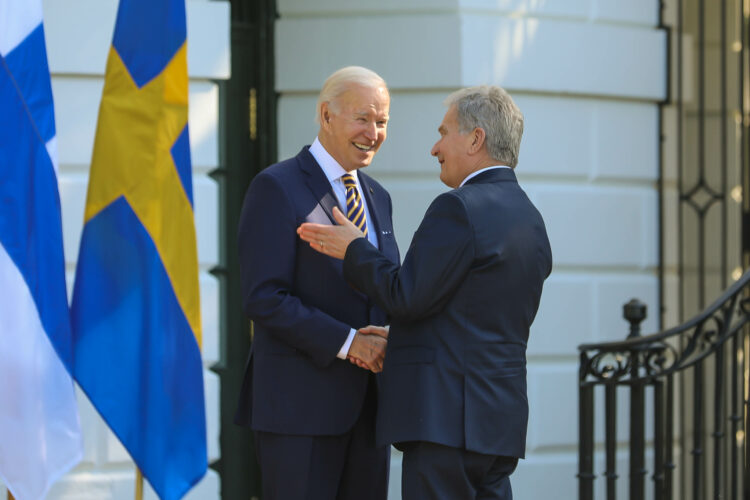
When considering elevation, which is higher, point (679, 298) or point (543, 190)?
point (543, 190)

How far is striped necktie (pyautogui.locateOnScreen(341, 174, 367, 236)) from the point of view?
3.74 m

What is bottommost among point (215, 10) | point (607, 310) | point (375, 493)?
point (375, 493)

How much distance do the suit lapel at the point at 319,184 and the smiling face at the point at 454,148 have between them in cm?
42

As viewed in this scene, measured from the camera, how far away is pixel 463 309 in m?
3.30

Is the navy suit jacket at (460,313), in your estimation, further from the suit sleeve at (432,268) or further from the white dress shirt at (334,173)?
the white dress shirt at (334,173)

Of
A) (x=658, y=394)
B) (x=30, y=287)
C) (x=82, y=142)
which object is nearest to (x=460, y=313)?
(x=30, y=287)

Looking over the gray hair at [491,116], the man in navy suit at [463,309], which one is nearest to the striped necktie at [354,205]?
the man in navy suit at [463,309]

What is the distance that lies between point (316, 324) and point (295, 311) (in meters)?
0.07

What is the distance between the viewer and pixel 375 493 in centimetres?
376

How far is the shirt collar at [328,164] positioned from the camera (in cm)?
375

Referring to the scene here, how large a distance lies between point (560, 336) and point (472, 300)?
2323mm

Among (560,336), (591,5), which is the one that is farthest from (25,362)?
(591,5)

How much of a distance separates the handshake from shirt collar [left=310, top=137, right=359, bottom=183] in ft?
1.73

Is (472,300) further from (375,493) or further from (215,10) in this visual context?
(215,10)
